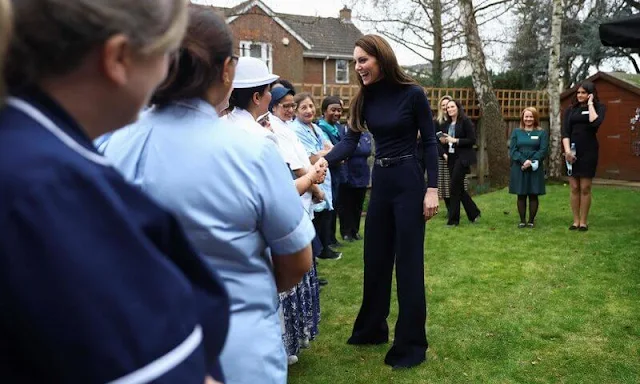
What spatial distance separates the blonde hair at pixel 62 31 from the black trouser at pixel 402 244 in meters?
3.13

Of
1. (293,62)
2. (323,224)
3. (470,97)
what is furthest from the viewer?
(293,62)

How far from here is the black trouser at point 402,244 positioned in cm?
389

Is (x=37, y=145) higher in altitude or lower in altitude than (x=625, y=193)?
higher

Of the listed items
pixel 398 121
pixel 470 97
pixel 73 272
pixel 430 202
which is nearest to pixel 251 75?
pixel 398 121

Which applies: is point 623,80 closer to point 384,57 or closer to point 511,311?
point 511,311

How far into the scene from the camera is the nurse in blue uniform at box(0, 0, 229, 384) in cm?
73

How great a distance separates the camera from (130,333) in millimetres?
788

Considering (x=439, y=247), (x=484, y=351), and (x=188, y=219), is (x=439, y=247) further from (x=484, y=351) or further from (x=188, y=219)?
(x=188, y=219)

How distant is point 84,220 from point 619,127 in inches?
580

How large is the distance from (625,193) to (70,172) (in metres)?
12.5

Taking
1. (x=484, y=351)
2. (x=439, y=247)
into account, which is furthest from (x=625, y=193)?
(x=484, y=351)

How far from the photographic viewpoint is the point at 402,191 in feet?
12.8

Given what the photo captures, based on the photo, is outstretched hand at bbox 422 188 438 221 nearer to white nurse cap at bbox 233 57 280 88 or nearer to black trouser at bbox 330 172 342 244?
white nurse cap at bbox 233 57 280 88

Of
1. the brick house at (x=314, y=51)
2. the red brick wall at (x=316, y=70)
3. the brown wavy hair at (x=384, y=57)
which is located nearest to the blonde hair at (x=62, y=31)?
the brown wavy hair at (x=384, y=57)
